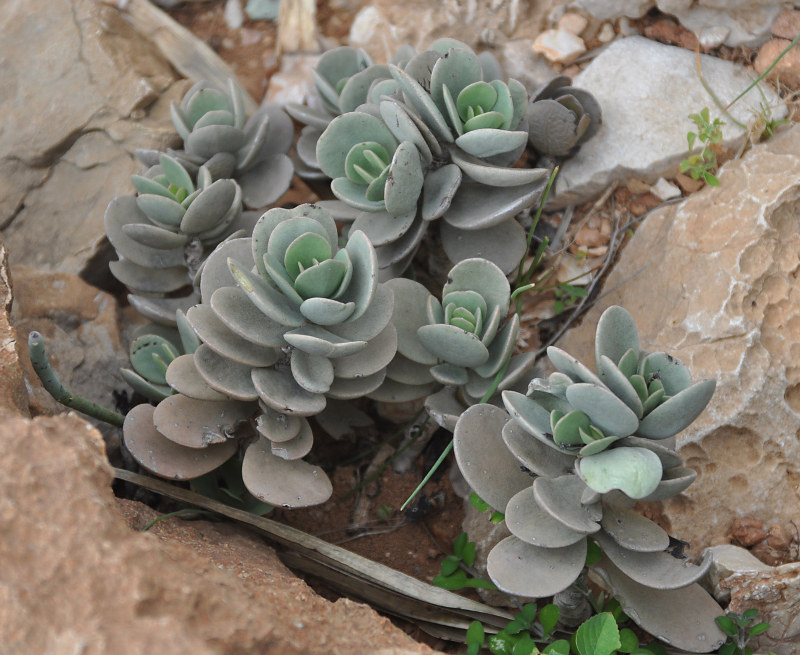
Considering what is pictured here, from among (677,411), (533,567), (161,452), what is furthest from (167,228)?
(677,411)

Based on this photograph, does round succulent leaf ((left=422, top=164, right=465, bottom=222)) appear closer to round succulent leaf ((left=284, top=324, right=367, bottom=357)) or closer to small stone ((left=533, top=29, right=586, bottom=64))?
round succulent leaf ((left=284, top=324, right=367, bottom=357))

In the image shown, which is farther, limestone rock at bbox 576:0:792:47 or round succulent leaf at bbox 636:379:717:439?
limestone rock at bbox 576:0:792:47

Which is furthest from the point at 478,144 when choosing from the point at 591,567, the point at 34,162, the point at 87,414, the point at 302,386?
the point at 34,162

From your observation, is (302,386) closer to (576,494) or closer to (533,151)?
(576,494)

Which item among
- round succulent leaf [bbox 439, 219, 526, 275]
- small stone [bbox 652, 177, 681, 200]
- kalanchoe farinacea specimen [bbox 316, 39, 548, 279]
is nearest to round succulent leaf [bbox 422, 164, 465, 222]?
kalanchoe farinacea specimen [bbox 316, 39, 548, 279]

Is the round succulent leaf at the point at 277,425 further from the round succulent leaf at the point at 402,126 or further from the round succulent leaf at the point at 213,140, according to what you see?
the round succulent leaf at the point at 213,140

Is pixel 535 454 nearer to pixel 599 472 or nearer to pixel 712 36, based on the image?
pixel 599 472
